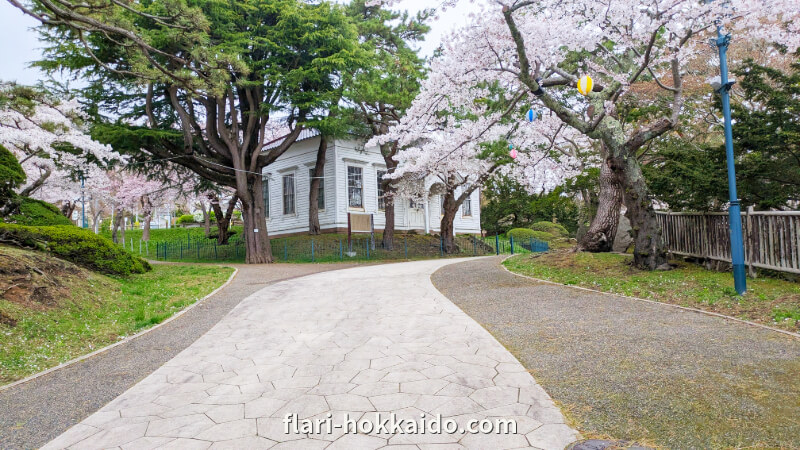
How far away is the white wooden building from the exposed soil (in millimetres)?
15727

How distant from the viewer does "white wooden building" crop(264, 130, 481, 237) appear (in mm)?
24422

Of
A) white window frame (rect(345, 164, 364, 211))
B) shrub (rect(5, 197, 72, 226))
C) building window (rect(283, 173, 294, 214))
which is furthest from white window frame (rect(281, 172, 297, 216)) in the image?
shrub (rect(5, 197, 72, 226))

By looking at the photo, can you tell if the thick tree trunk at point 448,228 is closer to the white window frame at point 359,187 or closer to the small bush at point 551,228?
the white window frame at point 359,187

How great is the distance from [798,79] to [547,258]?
284 inches

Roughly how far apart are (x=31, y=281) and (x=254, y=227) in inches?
485

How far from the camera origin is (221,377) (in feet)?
16.7

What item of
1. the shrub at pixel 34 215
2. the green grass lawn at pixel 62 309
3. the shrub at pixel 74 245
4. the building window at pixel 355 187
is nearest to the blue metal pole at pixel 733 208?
the green grass lawn at pixel 62 309

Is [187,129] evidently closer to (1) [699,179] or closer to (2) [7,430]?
(2) [7,430]

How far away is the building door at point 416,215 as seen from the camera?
90.7ft

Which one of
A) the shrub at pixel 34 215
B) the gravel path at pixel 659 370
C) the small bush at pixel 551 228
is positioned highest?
the shrub at pixel 34 215

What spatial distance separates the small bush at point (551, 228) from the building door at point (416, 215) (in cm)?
1015

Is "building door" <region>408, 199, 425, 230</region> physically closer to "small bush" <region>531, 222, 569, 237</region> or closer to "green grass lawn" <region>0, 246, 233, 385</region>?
"small bush" <region>531, 222, 569, 237</region>

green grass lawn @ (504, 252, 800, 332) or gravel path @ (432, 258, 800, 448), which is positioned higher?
green grass lawn @ (504, 252, 800, 332)

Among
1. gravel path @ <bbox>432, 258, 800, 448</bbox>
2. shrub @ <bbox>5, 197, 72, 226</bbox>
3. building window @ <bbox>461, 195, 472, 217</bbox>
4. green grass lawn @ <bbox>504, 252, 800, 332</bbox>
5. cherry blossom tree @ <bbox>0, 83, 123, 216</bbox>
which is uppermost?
cherry blossom tree @ <bbox>0, 83, 123, 216</bbox>
